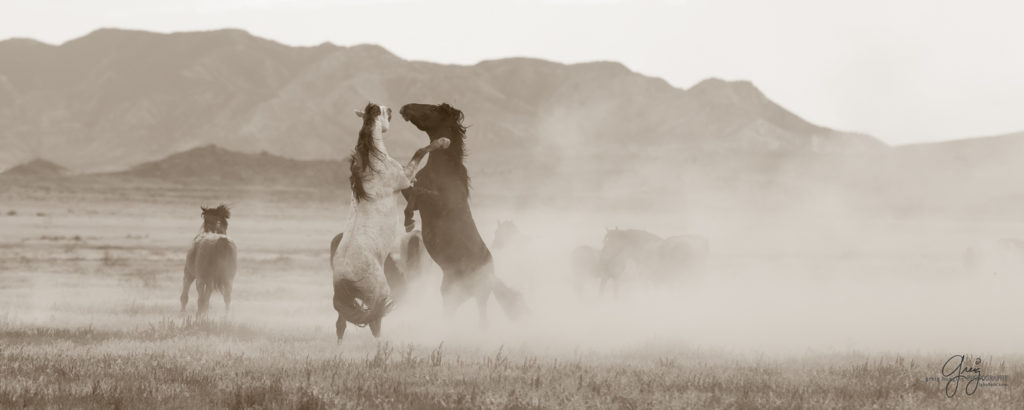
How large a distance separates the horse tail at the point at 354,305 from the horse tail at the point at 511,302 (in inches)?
97.9

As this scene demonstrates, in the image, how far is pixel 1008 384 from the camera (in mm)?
11312

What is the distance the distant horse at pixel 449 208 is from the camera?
45.7ft

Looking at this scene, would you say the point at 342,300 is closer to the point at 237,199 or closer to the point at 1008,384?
the point at 1008,384

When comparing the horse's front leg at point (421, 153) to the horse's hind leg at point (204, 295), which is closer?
the horse's front leg at point (421, 153)

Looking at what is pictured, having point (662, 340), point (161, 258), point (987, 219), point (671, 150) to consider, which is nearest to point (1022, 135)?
point (671, 150)

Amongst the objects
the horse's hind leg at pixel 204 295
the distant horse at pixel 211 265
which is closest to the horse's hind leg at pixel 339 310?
the horse's hind leg at pixel 204 295

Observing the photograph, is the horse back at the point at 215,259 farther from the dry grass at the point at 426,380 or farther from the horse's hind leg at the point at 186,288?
the dry grass at the point at 426,380

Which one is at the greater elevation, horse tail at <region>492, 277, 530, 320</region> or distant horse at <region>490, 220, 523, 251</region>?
distant horse at <region>490, 220, 523, 251</region>

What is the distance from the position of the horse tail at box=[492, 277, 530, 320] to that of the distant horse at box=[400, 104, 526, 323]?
713mm

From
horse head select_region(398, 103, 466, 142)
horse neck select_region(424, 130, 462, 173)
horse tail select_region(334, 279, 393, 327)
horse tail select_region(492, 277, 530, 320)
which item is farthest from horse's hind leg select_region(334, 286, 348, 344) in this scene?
horse tail select_region(492, 277, 530, 320)

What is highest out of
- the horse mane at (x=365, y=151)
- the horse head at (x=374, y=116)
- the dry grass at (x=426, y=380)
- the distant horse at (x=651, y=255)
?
the horse head at (x=374, y=116)

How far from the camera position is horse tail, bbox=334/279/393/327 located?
1292cm

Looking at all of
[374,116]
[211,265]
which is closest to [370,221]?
[374,116]

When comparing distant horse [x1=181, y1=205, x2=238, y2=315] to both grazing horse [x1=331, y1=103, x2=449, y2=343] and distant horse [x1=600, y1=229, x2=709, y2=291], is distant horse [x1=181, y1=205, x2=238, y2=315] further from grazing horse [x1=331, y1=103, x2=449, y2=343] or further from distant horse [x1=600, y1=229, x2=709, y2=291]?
distant horse [x1=600, y1=229, x2=709, y2=291]
